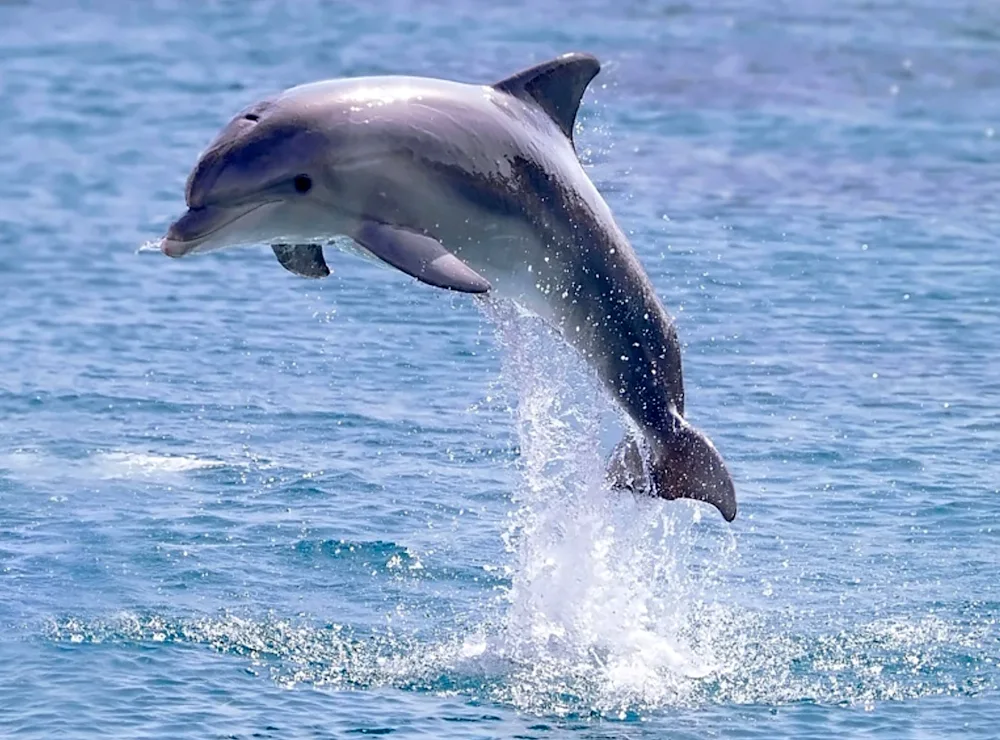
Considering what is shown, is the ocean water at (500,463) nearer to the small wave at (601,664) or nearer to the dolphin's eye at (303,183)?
the small wave at (601,664)

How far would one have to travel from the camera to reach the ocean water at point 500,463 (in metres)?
12.6

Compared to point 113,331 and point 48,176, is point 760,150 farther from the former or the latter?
point 113,331

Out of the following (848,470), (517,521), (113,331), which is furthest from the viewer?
(113,331)

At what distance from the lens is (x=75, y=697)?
12320 millimetres

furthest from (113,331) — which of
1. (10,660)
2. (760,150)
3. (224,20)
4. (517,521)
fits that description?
(224,20)

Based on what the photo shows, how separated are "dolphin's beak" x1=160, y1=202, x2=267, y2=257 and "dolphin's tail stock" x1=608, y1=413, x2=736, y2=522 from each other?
9.98 feet

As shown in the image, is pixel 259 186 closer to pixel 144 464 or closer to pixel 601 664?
pixel 601 664

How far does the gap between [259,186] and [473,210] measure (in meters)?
1.19

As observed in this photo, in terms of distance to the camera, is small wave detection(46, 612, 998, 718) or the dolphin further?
small wave detection(46, 612, 998, 718)

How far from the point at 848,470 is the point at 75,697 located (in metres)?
6.78

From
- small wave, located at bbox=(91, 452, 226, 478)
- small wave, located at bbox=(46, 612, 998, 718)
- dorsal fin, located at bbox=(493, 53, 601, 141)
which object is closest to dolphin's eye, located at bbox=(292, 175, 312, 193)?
dorsal fin, located at bbox=(493, 53, 601, 141)

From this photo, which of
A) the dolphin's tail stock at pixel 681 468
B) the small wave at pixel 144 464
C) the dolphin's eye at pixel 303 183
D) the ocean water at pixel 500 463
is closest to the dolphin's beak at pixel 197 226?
the dolphin's eye at pixel 303 183

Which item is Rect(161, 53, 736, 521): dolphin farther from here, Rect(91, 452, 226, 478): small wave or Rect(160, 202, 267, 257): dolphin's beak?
Rect(91, 452, 226, 478): small wave

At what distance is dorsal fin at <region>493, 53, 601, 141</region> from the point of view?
11828 mm
